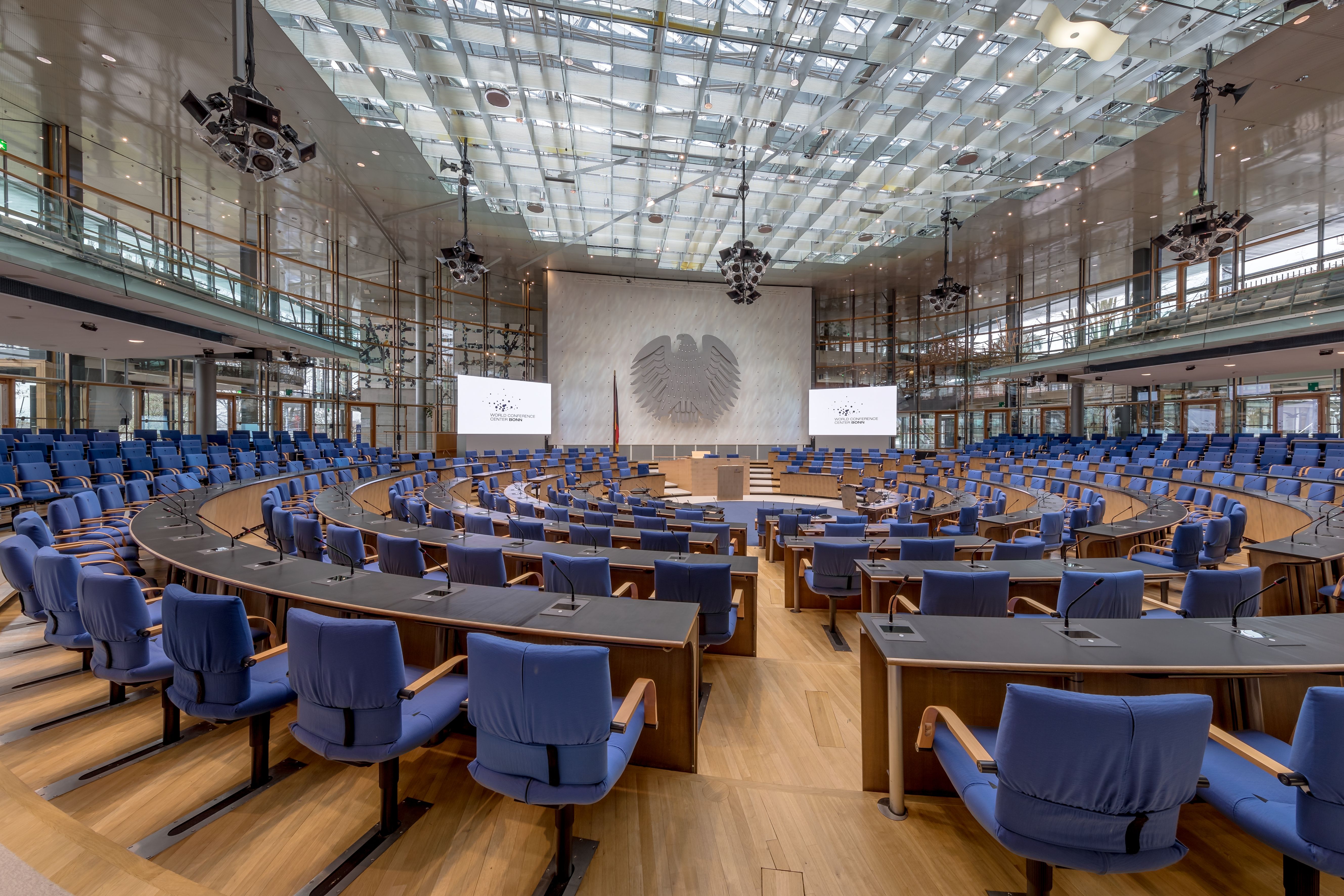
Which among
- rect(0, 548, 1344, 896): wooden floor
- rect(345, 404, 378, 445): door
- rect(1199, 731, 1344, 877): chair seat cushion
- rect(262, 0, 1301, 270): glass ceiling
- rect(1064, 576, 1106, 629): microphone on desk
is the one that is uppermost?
rect(262, 0, 1301, 270): glass ceiling

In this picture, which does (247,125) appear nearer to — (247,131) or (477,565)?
(247,131)

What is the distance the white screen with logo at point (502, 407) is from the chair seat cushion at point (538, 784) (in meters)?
15.5

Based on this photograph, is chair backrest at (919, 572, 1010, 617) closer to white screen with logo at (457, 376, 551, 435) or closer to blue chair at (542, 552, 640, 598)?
blue chair at (542, 552, 640, 598)

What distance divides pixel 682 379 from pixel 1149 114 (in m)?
13.3

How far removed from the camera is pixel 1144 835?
1.54 metres

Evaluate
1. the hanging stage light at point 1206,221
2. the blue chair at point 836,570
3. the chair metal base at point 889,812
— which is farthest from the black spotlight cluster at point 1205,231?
the chair metal base at point 889,812

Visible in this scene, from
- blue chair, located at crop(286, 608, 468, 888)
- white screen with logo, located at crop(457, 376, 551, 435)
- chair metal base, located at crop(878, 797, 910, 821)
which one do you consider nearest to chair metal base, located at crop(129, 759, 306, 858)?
blue chair, located at crop(286, 608, 468, 888)

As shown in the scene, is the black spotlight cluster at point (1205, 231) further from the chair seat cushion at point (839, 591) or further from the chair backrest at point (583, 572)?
the chair backrest at point (583, 572)

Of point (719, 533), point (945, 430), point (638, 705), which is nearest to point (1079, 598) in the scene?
point (638, 705)

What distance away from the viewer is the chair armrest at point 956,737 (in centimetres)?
168

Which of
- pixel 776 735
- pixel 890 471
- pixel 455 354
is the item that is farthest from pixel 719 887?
pixel 455 354

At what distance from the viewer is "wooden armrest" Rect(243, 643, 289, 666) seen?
223 cm

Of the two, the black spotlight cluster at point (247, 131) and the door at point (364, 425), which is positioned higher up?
the black spotlight cluster at point (247, 131)

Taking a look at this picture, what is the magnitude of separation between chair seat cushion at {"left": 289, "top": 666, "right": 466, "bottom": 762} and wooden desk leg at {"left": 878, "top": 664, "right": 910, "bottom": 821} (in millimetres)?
1785
